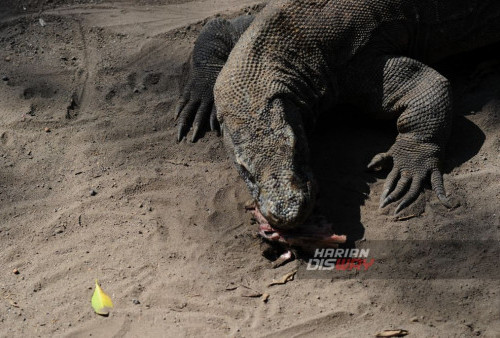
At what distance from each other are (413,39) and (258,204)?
247cm

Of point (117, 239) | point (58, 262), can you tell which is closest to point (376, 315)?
point (117, 239)

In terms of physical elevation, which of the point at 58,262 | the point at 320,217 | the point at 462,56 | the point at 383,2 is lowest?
the point at 58,262

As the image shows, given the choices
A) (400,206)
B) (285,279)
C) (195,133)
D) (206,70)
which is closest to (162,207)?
(195,133)

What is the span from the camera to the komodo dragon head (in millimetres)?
4711

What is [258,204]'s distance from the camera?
487cm

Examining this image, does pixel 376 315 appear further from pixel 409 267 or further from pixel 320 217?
pixel 320 217

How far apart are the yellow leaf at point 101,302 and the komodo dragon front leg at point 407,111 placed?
88.8 inches

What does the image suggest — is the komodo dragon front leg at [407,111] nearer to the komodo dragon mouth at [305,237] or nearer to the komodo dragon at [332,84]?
the komodo dragon at [332,84]

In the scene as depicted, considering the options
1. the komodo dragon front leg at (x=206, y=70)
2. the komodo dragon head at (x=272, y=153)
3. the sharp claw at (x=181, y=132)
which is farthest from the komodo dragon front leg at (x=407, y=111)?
the sharp claw at (x=181, y=132)

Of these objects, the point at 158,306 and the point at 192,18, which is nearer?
the point at 158,306

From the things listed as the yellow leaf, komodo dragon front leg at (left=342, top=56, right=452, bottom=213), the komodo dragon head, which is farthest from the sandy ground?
the komodo dragon head

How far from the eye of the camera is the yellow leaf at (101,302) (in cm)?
470

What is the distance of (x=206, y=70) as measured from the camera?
6.50m

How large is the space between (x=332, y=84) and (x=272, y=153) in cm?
122
